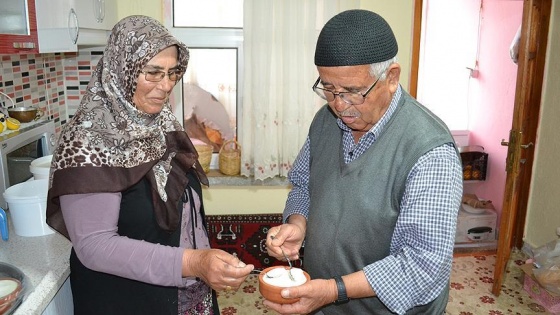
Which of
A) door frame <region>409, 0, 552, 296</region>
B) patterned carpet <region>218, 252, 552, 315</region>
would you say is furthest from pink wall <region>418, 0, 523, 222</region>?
patterned carpet <region>218, 252, 552, 315</region>

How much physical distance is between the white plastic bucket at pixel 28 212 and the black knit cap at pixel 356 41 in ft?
3.95

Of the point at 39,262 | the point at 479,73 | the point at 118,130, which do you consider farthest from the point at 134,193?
the point at 479,73

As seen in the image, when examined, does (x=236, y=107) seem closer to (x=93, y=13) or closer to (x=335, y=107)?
(x=93, y=13)

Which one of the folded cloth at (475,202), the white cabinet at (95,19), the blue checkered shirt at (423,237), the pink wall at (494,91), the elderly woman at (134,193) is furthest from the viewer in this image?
the folded cloth at (475,202)

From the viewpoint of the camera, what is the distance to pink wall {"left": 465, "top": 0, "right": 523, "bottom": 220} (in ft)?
12.6

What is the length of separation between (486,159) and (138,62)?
3.39m

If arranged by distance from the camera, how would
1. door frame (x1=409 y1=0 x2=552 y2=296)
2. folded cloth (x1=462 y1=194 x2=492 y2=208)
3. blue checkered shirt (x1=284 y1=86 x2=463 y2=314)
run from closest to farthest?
blue checkered shirt (x1=284 y1=86 x2=463 y2=314)
door frame (x1=409 y1=0 x2=552 y2=296)
folded cloth (x1=462 y1=194 x2=492 y2=208)

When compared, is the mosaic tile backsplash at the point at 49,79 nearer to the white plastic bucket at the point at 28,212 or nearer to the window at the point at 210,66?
the window at the point at 210,66

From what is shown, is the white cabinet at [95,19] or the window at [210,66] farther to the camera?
the window at [210,66]

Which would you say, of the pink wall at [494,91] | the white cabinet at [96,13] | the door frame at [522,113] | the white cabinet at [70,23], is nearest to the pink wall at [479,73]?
the pink wall at [494,91]

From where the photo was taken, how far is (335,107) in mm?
1277

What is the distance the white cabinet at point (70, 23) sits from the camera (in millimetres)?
1977

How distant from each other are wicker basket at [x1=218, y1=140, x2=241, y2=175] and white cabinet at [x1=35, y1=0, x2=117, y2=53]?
1.03 metres

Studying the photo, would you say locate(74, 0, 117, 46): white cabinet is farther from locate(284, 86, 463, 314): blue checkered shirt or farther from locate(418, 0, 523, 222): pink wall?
locate(418, 0, 523, 222): pink wall
